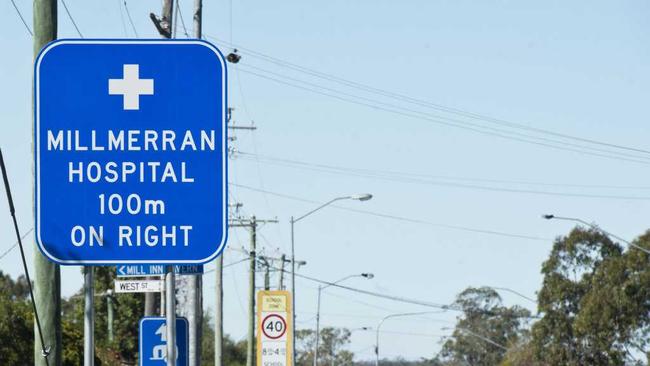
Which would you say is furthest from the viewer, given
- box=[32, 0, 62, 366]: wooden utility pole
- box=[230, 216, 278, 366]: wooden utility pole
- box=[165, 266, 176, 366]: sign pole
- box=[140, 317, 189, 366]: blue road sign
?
box=[230, 216, 278, 366]: wooden utility pole

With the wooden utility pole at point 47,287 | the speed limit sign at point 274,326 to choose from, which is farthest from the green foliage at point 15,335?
the wooden utility pole at point 47,287

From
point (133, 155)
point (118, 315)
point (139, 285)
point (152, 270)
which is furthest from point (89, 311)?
point (118, 315)

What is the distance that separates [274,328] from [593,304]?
25.8m

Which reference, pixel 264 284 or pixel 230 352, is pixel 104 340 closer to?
pixel 264 284

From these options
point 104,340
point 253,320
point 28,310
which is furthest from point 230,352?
point 28,310

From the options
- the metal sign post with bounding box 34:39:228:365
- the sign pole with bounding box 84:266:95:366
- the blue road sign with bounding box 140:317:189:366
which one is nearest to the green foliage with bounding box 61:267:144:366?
the blue road sign with bounding box 140:317:189:366

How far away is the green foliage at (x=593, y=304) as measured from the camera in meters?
68.8

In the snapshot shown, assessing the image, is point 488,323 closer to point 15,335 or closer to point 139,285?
point 15,335

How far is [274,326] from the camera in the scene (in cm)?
4781

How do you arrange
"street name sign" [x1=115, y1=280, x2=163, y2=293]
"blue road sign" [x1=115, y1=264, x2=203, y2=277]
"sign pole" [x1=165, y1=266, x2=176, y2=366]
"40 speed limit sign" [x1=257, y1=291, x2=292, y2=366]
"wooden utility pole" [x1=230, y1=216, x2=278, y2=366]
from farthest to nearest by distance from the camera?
"wooden utility pole" [x1=230, y1=216, x2=278, y2=366] → "40 speed limit sign" [x1=257, y1=291, x2=292, y2=366] → "street name sign" [x1=115, y1=280, x2=163, y2=293] → "blue road sign" [x1=115, y1=264, x2=203, y2=277] → "sign pole" [x1=165, y1=266, x2=176, y2=366]

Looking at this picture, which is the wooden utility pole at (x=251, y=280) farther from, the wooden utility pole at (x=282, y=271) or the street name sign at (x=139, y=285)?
the street name sign at (x=139, y=285)

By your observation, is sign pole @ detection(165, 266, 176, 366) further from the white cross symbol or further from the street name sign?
the street name sign

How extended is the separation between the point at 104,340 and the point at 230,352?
1562 inches

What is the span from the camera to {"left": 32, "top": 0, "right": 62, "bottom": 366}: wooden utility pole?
11312mm
